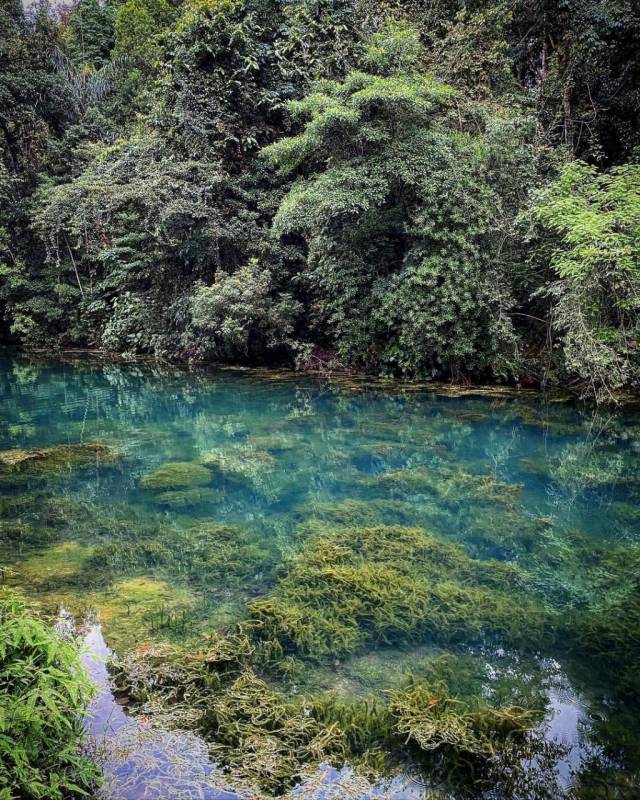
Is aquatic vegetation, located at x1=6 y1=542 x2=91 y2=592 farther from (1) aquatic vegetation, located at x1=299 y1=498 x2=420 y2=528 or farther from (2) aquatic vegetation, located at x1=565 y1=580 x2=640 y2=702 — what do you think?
(2) aquatic vegetation, located at x1=565 y1=580 x2=640 y2=702

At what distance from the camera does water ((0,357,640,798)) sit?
3.17 m

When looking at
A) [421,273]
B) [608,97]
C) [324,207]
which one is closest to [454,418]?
[421,273]

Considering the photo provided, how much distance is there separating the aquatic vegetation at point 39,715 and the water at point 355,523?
284 millimetres

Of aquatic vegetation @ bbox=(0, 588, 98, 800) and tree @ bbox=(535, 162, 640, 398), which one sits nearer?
aquatic vegetation @ bbox=(0, 588, 98, 800)

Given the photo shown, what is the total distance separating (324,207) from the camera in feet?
37.6

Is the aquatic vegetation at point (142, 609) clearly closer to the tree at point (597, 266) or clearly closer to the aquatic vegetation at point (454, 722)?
the aquatic vegetation at point (454, 722)

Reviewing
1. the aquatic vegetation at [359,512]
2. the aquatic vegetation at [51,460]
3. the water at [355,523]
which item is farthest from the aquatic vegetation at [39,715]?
the aquatic vegetation at [51,460]

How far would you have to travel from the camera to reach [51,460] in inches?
327

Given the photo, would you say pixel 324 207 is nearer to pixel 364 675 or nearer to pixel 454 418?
pixel 454 418

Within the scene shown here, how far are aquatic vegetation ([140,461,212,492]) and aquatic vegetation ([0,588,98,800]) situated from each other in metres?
4.36

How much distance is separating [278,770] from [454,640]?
1.65 metres

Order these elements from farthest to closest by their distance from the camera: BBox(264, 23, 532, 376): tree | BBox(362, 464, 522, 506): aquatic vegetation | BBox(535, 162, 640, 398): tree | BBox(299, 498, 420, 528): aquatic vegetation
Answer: BBox(264, 23, 532, 376): tree < BBox(535, 162, 640, 398): tree < BBox(362, 464, 522, 506): aquatic vegetation < BBox(299, 498, 420, 528): aquatic vegetation

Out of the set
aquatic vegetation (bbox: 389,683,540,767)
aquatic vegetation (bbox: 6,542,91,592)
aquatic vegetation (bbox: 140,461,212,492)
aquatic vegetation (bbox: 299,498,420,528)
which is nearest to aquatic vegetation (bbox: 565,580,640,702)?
aquatic vegetation (bbox: 389,683,540,767)

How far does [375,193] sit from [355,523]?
26.0 feet
